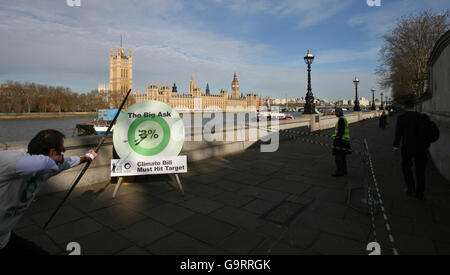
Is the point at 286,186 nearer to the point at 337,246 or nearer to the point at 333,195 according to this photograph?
the point at 333,195

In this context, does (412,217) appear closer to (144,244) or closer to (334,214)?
(334,214)

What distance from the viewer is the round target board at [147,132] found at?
4.62 m

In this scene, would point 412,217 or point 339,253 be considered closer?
point 339,253

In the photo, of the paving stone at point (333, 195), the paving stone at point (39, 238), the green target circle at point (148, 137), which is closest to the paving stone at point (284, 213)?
the paving stone at point (333, 195)

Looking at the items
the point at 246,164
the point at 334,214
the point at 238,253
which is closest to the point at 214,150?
the point at 246,164

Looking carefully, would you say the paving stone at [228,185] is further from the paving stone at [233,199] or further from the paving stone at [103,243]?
the paving stone at [103,243]

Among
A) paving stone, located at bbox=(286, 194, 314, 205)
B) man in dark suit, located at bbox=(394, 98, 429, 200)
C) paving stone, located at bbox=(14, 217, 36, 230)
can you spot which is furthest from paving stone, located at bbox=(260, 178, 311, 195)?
paving stone, located at bbox=(14, 217, 36, 230)

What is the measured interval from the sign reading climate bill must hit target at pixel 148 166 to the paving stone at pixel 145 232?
132 cm

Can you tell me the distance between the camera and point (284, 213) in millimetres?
3939

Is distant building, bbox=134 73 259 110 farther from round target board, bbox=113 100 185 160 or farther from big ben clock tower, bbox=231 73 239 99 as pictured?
round target board, bbox=113 100 185 160

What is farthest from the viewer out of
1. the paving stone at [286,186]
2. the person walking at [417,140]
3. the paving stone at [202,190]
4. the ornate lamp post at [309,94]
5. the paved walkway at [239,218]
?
the ornate lamp post at [309,94]

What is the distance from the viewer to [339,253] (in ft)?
9.22

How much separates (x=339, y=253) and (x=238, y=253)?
115 cm

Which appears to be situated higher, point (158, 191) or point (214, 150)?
point (214, 150)
